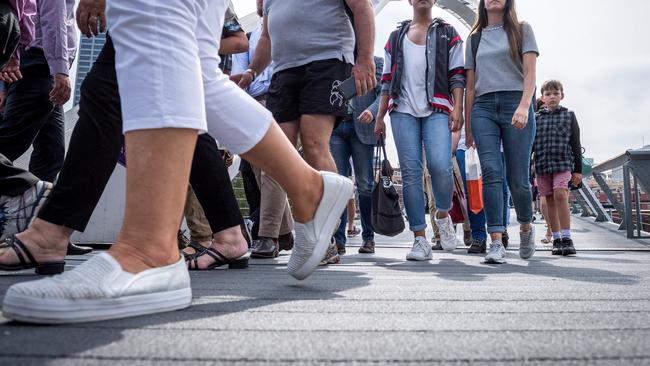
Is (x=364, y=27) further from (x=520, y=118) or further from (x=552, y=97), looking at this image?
(x=552, y=97)

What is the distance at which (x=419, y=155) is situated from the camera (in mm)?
2996

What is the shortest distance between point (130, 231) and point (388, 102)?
97.6 inches

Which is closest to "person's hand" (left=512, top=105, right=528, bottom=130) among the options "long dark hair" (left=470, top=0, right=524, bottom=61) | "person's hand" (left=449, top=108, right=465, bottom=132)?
"long dark hair" (left=470, top=0, right=524, bottom=61)

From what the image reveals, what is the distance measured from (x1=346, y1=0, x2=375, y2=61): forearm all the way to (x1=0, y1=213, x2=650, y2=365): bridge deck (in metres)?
1.24

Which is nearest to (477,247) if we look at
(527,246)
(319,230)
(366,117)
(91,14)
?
(527,246)

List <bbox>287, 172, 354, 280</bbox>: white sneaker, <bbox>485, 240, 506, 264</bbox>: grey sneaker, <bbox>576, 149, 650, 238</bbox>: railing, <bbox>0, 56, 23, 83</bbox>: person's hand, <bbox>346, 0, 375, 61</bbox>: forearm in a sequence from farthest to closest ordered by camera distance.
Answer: <bbox>576, 149, 650, 238</bbox>: railing → <bbox>485, 240, 506, 264</bbox>: grey sneaker → <bbox>346, 0, 375, 61</bbox>: forearm → <bbox>0, 56, 23, 83</bbox>: person's hand → <bbox>287, 172, 354, 280</bbox>: white sneaker

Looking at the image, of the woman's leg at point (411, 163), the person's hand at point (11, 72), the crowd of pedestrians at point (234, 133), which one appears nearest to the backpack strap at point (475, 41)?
the crowd of pedestrians at point (234, 133)

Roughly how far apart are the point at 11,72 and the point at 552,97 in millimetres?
3612

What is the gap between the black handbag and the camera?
316 centimetres

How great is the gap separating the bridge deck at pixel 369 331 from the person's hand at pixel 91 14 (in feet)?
2.56

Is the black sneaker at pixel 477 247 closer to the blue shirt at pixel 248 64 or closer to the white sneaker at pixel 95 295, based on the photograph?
the blue shirt at pixel 248 64

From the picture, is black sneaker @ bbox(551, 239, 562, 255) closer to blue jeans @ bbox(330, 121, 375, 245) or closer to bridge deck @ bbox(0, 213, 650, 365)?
blue jeans @ bbox(330, 121, 375, 245)

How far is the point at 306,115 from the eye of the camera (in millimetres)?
2295

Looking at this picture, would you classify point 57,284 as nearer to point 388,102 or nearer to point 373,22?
point 373,22
